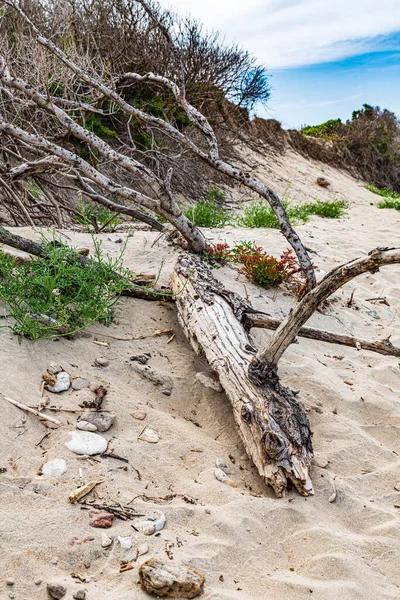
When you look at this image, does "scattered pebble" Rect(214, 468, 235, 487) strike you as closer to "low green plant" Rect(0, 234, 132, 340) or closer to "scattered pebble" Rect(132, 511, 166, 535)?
"scattered pebble" Rect(132, 511, 166, 535)

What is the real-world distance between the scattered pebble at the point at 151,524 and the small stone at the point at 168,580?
8.0 inches

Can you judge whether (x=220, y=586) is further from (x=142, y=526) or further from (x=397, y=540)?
(x=397, y=540)

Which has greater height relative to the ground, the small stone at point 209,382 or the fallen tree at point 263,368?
the fallen tree at point 263,368

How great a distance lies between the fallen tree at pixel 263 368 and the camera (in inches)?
94.9

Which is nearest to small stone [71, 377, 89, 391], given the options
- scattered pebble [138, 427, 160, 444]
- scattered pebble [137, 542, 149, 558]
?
scattered pebble [138, 427, 160, 444]

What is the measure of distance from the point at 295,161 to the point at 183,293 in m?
14.4

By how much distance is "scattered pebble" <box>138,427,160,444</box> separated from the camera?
8.46 ft

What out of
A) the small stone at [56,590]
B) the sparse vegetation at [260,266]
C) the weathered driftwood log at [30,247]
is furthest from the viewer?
the sparse vegetation at [260,266]

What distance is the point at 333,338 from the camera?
3.41m

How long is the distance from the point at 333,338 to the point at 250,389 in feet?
3.04

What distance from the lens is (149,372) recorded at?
3176 millimetres

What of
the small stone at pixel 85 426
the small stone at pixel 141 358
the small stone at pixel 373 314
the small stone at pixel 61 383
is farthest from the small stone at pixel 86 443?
the small stone at pixel 373 314

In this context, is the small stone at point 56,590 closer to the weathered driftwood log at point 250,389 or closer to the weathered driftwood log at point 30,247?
the weathered driftwood log at point 250,389

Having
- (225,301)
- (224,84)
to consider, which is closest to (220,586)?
(225,301)
